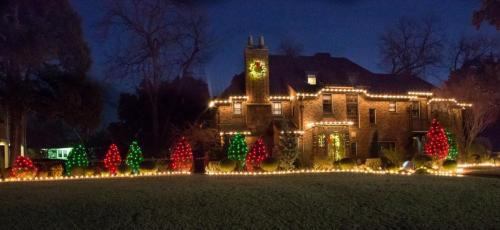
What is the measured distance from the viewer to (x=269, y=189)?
57.1ft

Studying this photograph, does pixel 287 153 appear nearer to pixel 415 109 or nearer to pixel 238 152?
pixel 238 152

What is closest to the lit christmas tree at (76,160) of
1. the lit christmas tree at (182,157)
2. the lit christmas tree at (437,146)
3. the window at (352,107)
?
the lit christmas tree at (182,157)

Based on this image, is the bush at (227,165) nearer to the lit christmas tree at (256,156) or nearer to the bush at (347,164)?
the lit christmas tree at (256,156)

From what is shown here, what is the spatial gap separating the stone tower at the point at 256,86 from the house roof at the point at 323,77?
109 centimetres

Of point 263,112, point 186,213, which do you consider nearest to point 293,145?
point 263,112

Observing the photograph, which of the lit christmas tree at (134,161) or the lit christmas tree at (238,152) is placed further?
the lit christmas tree at (134,161)

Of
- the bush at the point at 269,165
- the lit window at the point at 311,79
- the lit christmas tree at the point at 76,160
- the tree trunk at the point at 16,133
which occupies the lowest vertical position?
the bush at the point at 269,165

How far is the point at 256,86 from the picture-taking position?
38000 millimetres

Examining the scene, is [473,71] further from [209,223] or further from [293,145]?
[209,223]

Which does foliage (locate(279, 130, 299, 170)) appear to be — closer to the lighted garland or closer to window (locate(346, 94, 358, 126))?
the lighted garland

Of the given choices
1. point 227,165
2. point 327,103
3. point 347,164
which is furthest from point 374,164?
point 227,165

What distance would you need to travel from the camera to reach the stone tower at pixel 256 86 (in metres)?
37.9

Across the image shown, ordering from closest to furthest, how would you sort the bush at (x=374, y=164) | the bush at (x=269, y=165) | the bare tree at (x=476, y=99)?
the bush at (x=269, y=165)
the bush at (x=374, y=164)
the bare tree at (x=476, y=99)

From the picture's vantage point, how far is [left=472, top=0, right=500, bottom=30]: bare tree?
755 inches
